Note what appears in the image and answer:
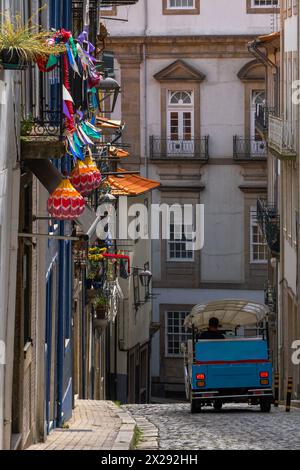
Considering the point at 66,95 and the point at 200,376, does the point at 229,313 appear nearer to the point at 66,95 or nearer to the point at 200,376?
the point at 200,376

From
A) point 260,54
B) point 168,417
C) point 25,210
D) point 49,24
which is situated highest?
point 260,54

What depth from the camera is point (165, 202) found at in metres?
48.3

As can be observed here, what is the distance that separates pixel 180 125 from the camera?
48.4m

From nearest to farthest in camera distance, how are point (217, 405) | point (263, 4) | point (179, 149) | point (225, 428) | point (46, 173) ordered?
point (46, 173)
point (225, 428)
point (217, 405)
point (263, 4)
point (179, 149)

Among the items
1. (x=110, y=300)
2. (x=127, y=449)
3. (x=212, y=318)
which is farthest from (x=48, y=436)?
(x=110, y=300)

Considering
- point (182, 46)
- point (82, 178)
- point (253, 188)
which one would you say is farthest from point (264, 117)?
point (82, 178)

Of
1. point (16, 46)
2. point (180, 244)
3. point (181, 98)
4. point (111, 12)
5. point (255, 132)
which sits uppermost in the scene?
point (111, 12)

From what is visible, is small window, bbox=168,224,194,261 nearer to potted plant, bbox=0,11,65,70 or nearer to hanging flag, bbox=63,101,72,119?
hanging flag, bbox=63,101,72,119

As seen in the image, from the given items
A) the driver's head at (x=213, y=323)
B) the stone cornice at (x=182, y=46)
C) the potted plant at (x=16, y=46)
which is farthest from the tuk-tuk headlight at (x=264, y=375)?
the stone cornice at (x=182, y=46)

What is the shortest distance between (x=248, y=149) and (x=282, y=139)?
14.3m

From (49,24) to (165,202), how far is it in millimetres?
29708

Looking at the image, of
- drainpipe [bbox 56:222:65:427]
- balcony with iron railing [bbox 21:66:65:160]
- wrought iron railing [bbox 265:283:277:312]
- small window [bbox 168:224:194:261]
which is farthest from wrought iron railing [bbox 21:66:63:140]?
small window [bbox 168:224:194:261]

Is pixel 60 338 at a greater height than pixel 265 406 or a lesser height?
greater
